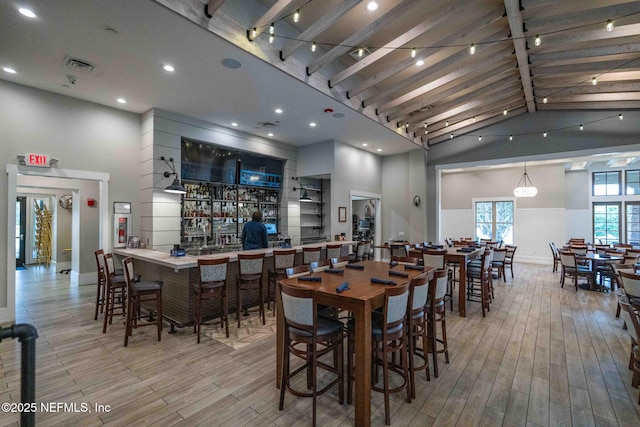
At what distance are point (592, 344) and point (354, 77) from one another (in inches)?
215

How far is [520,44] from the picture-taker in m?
4.87

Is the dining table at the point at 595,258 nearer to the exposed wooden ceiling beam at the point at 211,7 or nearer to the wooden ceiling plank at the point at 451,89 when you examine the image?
the wooden ceiling plank at the point at 451,89

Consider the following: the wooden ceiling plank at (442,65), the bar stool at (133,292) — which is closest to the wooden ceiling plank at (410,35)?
the wooden ceiling plank at (442,65)

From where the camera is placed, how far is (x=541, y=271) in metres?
8.68

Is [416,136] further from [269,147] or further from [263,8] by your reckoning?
[263,8]

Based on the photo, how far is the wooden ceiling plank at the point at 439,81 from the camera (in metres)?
5.18

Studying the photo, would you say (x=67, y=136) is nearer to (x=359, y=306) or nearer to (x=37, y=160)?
(x=37, y=160)

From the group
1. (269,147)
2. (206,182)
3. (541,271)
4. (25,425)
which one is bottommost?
(541,271)

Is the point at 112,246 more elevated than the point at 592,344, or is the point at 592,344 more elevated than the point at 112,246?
the point at 112,246

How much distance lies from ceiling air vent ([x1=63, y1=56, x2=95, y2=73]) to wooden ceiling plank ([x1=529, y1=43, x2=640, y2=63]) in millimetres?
7345

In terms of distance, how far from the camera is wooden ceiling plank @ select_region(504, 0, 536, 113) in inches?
157

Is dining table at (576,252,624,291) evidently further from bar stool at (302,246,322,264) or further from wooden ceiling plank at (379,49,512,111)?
bar stool at (302,246,322,264)

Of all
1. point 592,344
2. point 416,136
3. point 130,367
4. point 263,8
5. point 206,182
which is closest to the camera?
point 130,367

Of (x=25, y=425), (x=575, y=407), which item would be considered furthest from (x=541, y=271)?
(x=25, y=425)
